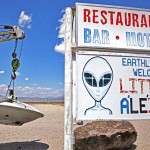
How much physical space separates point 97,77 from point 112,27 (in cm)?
90

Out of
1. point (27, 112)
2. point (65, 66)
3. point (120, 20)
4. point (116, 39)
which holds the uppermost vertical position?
point (120, 20)

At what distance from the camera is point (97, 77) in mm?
4672

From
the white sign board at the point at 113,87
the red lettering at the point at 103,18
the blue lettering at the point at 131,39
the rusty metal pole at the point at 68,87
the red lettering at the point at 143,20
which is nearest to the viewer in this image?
the rusty metal pole at the point at 68,87

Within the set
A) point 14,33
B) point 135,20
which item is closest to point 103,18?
point 135,20

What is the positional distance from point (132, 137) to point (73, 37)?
235 inches

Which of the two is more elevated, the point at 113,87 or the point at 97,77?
the point at 97,77

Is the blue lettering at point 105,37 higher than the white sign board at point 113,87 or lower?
higher

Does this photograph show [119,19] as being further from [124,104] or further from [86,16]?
[124,104]

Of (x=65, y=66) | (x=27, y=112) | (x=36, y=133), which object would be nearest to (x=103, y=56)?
(x=65, y=66)

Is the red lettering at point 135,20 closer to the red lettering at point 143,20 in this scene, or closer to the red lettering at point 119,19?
the red lettering at point 143,20

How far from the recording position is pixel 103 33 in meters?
4.79

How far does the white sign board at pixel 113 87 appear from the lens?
4590 millimetres

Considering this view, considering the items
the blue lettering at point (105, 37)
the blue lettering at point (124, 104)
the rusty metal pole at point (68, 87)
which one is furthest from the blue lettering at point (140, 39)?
the rusty metal pole at point (68, 87)

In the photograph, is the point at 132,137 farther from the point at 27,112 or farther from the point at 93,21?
the point at 93,21
